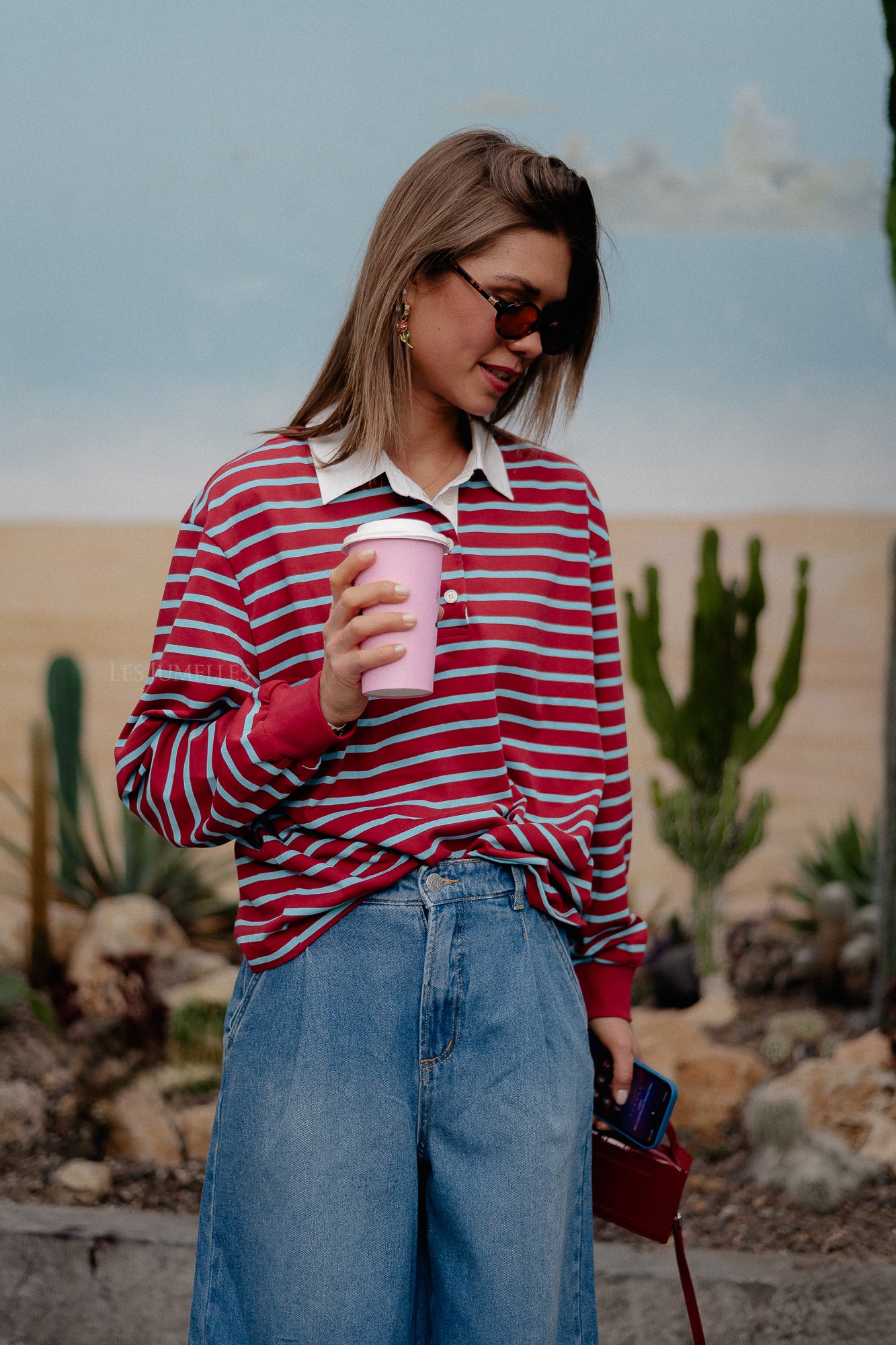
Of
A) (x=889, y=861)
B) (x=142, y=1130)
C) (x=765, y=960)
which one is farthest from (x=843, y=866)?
(x=142, y=1130)

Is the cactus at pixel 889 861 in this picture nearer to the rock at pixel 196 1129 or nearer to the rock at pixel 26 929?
the rock at pixel 196 1129

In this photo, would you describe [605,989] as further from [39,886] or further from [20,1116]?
[39,886]

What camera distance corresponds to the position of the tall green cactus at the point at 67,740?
12.6 feet

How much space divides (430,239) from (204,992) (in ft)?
8.24

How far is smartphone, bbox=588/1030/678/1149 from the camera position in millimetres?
1502

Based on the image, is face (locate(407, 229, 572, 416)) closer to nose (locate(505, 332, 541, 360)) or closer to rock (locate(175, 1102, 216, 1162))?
nose (locate(505, 332, 541, 360))

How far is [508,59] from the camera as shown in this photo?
389 cm

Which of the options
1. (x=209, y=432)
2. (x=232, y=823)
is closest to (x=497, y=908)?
(x=232, y=823)

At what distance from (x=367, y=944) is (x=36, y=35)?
3.48 metres

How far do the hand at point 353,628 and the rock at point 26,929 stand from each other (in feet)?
9.51

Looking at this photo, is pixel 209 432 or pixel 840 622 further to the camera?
pixel 840 622

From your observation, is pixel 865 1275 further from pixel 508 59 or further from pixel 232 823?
pixel 508 59

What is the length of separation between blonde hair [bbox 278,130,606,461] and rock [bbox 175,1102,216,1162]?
6.98ft

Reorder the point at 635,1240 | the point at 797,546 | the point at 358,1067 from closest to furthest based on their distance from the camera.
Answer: the point at 358,1067, the point at 635,1240, the point at 797,546
